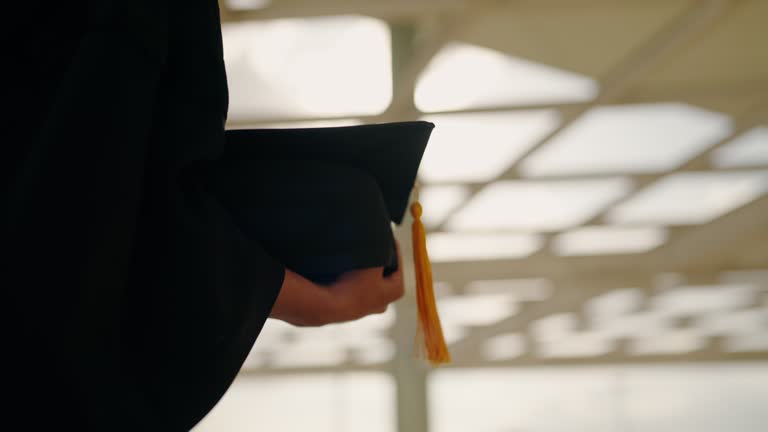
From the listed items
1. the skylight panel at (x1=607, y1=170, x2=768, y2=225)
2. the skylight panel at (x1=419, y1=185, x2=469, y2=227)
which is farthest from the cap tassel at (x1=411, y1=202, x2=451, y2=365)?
the skylight panel at (x1=607, y1=170, x2=768, y2=225)

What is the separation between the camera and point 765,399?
13.9m

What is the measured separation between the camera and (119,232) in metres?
0.74

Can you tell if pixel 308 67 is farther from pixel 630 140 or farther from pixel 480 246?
pixel 480 246

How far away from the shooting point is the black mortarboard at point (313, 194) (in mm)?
947

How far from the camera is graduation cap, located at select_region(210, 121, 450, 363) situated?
95 centimetres

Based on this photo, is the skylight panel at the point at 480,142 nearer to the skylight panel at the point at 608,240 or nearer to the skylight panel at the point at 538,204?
the skylight panel at the point at 538,204

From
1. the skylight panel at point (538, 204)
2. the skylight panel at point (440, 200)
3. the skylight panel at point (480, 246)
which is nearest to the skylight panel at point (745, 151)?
the skylight panel at point (538, 204)

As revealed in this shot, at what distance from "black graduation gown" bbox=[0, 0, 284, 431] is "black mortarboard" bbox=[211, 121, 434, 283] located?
0.18 feet

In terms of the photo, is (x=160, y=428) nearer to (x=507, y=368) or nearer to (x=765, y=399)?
(x=507, y=368)

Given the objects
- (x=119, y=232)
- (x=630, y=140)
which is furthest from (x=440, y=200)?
(x=119, y=232)

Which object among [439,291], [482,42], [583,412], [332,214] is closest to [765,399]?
[583,412]

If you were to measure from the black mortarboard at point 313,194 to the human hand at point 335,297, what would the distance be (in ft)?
0.07

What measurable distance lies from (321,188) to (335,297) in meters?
0.14

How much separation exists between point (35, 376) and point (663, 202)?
23.7 ft
